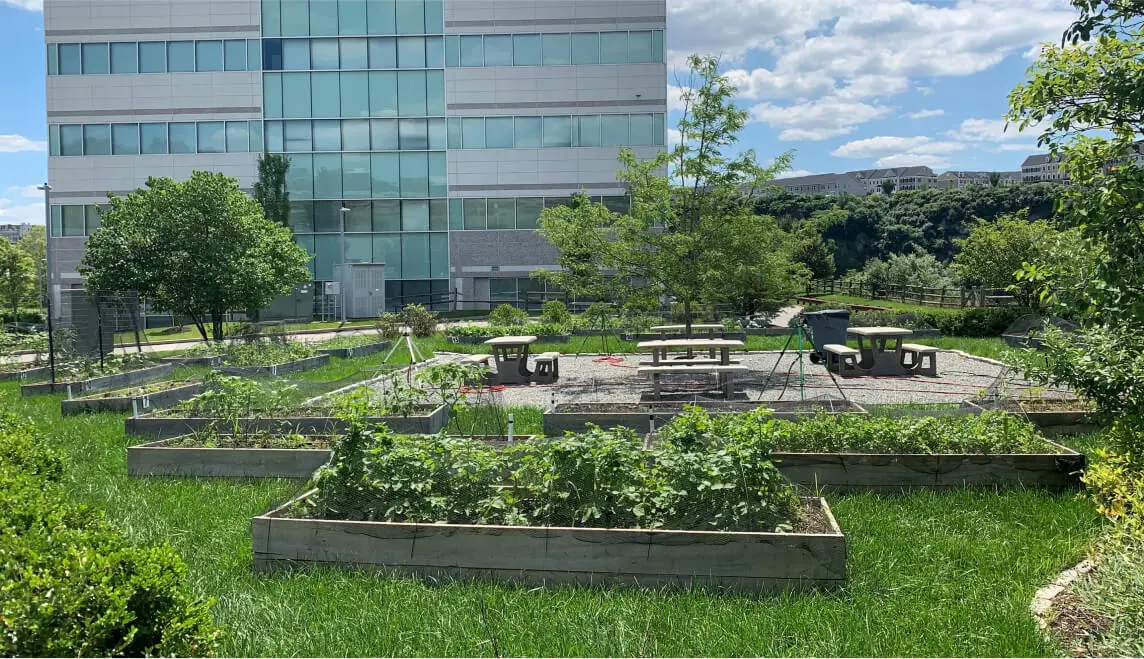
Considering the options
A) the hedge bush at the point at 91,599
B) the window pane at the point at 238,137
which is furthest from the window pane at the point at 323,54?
the hedge bush at the point at 91,599

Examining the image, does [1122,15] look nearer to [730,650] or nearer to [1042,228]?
[730,650]

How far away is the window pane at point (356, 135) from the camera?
4272cm

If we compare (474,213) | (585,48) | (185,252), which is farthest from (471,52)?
(185,252)

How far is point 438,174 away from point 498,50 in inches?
278

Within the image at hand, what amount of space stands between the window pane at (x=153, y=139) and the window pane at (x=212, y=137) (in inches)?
73.1

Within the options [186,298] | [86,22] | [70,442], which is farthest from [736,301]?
[86,22]

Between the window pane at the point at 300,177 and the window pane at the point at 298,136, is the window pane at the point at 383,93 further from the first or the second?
the window pane at the point at 300,177

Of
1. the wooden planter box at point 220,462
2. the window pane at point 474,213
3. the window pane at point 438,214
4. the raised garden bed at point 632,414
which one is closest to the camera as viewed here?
the wooden planter box at point 220,462

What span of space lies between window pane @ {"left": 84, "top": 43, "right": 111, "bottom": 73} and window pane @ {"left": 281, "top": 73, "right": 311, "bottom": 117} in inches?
363

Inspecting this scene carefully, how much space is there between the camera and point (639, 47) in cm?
4147

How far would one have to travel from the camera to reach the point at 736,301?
94.9 feet

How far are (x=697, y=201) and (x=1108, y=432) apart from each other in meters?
10.7

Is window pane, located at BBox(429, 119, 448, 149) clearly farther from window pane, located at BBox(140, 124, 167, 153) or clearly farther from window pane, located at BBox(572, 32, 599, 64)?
window pane, located at BBox(140, 124, 167, 153)

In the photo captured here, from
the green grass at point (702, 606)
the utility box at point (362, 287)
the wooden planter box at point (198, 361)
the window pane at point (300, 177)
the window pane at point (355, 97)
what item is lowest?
the green grass at point (702, 606)
